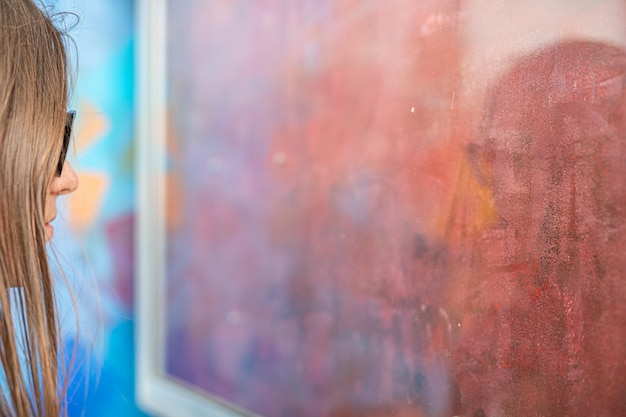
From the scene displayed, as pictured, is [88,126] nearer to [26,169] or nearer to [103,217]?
[103,217]

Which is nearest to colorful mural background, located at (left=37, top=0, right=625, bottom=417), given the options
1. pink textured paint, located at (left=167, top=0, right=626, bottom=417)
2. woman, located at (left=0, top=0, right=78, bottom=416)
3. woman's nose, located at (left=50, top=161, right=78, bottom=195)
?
pink textured paint, located at (left=167, top=0, right=626, bottom=417)

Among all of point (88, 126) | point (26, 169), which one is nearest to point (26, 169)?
point (26, 169)

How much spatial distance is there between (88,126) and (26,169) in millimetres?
965

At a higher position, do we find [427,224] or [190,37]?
[190,37]

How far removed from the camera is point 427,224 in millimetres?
933

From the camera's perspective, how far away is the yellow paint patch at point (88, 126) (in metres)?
1.61

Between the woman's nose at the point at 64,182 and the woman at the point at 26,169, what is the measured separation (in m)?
0.09

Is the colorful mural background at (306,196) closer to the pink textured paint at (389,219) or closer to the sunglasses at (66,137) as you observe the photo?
the pink textured paint at (389,219)

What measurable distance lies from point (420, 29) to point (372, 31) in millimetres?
128

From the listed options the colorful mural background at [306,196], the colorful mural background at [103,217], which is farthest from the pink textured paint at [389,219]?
the colorful mural background at [103,217]

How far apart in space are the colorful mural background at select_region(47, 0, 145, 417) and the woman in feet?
2.66

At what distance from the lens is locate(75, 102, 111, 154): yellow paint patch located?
1.61m

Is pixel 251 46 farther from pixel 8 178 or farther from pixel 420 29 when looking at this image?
pixel 8 178

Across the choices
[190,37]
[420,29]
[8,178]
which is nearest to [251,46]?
[190,37]
